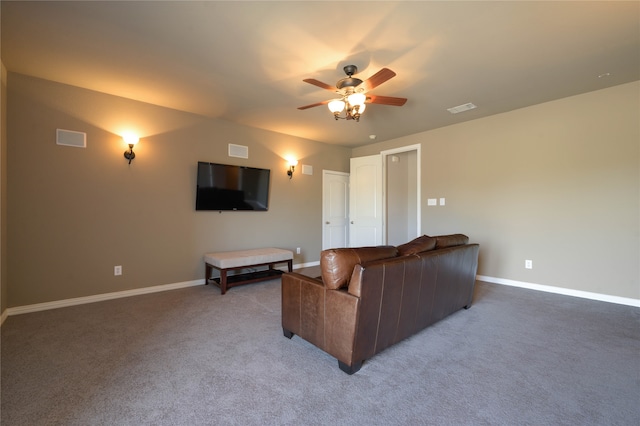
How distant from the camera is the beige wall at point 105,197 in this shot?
10.0 feet

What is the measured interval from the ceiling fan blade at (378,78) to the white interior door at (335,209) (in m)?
3.38

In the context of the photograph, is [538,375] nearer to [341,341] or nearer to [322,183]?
[341,341]

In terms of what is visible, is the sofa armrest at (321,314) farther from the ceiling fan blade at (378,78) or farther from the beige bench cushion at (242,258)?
the ceiling fan blade at (378,78)

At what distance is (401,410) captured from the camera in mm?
1586

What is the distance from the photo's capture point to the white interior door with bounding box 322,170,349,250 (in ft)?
19.5

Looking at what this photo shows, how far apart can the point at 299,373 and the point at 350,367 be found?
367mm

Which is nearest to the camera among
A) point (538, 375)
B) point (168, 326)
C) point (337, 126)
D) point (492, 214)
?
point (538, 375)

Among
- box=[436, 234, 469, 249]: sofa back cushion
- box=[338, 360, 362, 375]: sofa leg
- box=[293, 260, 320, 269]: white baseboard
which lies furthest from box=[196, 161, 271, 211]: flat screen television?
box=[338, 360, 362, 375]: sofa leg

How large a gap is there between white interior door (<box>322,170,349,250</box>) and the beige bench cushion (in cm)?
166

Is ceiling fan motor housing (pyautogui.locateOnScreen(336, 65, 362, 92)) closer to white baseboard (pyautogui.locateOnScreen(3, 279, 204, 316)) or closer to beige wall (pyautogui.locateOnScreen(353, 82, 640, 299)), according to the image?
beige wall (pyautogui.locateOnScreen(353, 82, 640, 299))

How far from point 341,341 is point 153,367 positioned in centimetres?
138

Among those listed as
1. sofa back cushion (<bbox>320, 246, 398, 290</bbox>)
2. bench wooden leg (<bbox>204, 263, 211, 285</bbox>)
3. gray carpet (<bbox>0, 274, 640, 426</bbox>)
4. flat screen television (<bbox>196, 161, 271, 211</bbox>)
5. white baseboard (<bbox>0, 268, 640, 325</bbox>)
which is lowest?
gray carpet (<bbox>0, 274, 640, 426</bbox>)

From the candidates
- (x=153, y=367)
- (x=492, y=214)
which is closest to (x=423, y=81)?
(x=492, y=214)

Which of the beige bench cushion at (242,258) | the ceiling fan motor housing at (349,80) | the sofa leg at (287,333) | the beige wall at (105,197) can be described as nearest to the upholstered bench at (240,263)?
the beige bench cushion at (242,258)
